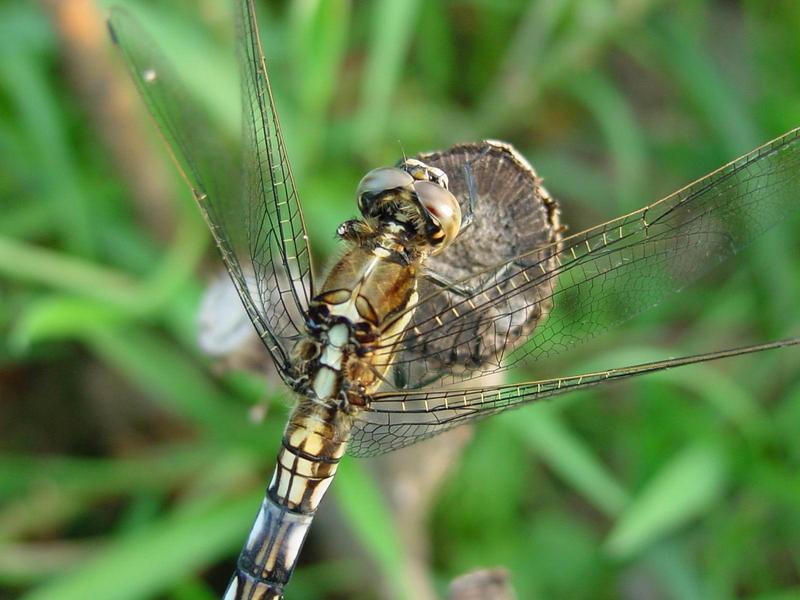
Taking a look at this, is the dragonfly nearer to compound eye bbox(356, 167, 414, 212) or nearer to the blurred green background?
compound eye bbox(356, 167, 414, 212)

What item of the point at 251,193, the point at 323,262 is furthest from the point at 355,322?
the point at 323,262

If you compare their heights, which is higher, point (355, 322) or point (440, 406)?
point (355, 322)

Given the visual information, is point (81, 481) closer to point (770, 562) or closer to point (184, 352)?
point (184, 352)

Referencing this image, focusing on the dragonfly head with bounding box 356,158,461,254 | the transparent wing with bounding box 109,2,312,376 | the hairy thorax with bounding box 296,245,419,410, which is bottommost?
the hairy thorax with bounding box 296,245,419,410

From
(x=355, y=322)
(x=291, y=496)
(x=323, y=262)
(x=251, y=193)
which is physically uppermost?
(x=323, y=262)

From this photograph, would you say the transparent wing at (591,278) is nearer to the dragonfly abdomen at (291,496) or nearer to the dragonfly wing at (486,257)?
the dragonfly wing at (486,257)

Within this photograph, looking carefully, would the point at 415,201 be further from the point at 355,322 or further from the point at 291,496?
the point at 291,496

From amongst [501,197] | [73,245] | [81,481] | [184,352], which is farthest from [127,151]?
[501,197]

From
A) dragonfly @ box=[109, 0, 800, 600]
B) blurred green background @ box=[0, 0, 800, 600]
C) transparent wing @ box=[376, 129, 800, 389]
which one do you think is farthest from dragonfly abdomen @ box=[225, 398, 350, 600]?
blurred green background @ box=[0, 0, 800, 600]
